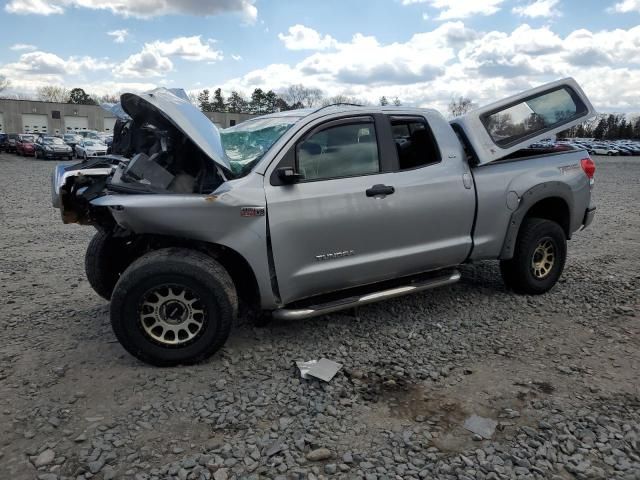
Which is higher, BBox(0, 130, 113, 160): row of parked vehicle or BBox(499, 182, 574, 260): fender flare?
BBox(0, 130, 113, 160): row of parked vehicle

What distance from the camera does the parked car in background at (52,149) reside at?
104 feet

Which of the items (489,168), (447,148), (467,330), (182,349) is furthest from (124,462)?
(489,168)

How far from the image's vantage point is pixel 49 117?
2685 inches

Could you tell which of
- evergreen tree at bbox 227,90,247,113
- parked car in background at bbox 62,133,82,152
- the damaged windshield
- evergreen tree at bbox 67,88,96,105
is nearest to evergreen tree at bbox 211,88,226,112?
evergreen tree at bbox 227,90,247,113

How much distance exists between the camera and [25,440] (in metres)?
2.90

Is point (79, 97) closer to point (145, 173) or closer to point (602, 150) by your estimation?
point (602, 150)

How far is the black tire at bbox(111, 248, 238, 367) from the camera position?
141 inches

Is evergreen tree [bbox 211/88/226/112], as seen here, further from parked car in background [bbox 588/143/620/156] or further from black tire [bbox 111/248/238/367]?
black tire [bbox 111/248/238/367]

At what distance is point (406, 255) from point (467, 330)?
878 millimetres

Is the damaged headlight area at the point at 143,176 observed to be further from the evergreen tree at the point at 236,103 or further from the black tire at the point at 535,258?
the evergreen tree at the point at 236,103

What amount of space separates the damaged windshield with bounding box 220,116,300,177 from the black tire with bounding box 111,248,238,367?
81cm

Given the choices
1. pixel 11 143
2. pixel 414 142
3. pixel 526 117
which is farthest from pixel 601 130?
pixel 414 142

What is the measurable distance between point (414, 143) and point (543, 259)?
1954 millimetres

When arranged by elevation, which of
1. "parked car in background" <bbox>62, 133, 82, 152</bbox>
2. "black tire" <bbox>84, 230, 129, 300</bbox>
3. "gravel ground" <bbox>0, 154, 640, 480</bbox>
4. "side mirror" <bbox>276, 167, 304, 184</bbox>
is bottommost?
"gravel ground" <bbox>0, 154, 640, 480</bbox>
